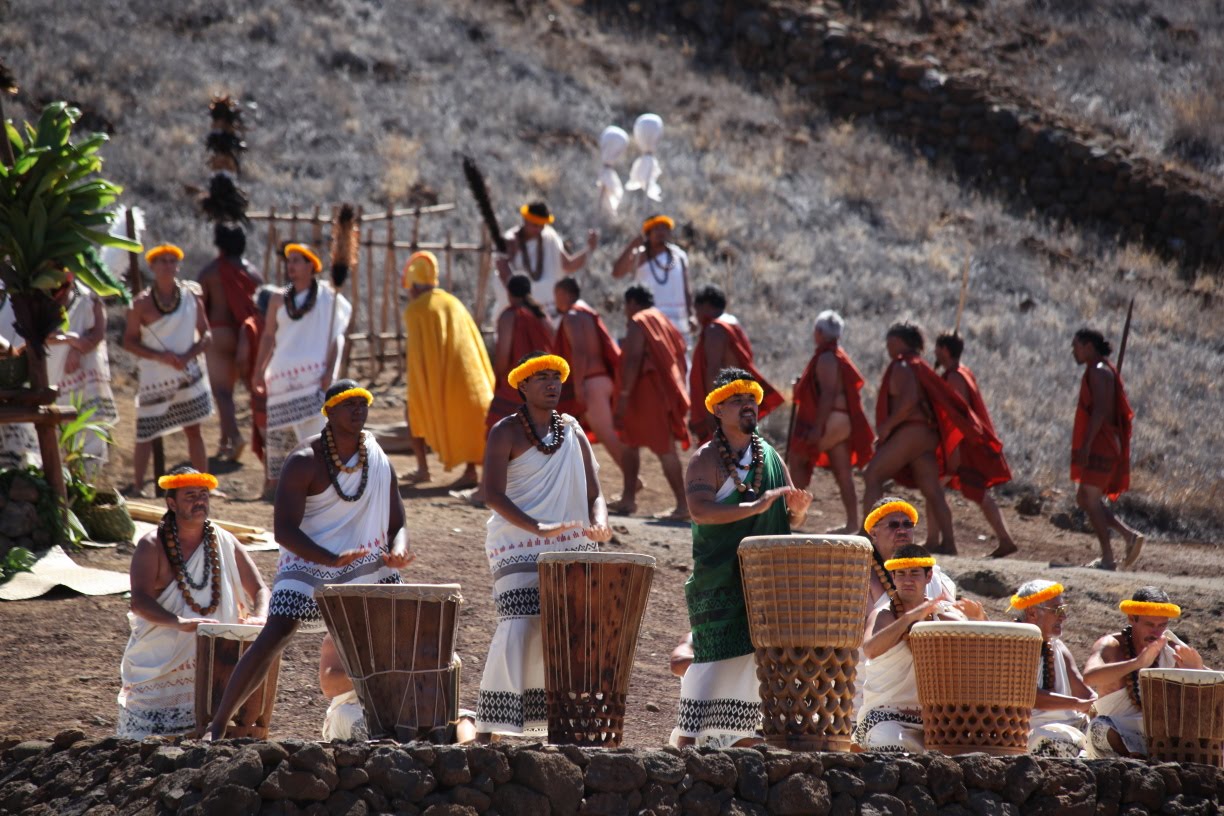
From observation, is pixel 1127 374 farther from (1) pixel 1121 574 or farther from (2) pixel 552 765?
(2) pixel 552 765

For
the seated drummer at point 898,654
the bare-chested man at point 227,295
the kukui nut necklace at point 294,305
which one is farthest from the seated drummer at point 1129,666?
the bare-chested man at point 227,295

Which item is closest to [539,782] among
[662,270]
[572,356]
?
[572,356]

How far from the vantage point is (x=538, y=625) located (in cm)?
693

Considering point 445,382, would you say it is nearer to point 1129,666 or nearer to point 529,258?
point 529,258

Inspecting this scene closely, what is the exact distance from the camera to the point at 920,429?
11688 millimetres

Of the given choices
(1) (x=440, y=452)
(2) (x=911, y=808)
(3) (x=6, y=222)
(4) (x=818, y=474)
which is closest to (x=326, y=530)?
(2) (x=911, y=808)

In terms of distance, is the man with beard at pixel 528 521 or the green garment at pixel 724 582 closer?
the green garment at pixel 724 582

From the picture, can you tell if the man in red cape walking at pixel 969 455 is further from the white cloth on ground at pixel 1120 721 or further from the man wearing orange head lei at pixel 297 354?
the white cloth on ground at pixel 1120 721

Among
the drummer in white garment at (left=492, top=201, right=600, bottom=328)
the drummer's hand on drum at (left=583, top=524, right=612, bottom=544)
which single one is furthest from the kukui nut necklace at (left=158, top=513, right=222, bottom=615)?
the drummer in white garment at (left=492, top=201, right=600, bottom=328)

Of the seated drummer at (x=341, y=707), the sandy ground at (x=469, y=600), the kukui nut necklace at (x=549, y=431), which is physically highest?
the kukui nut necklace at (x=549, y=431)

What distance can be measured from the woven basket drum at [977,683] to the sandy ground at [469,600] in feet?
6.63

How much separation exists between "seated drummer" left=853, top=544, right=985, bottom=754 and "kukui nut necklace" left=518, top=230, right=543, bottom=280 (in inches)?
309

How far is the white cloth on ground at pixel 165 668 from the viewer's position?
662cm

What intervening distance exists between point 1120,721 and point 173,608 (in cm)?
409
